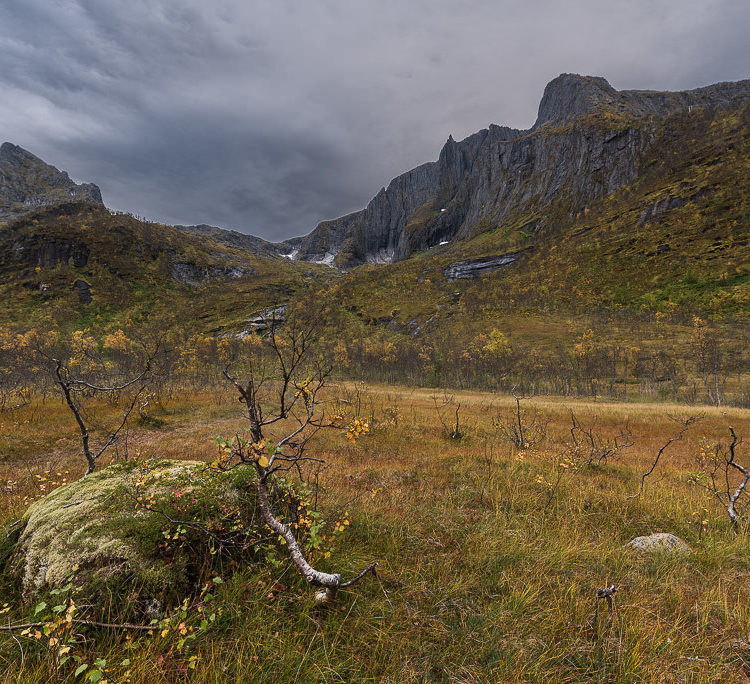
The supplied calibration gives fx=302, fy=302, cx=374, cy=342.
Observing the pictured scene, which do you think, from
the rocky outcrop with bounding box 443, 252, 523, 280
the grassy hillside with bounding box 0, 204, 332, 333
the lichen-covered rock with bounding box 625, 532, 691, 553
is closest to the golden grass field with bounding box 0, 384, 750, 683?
the lichen-covered rock with bounding box 625, 532, 691, 553

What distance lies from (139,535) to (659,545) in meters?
5.85

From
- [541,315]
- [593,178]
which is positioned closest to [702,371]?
[541,315]

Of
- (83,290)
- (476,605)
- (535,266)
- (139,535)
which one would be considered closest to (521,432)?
(476,605)

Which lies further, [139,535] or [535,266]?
[535,266]

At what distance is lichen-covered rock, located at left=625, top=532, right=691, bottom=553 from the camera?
372cm

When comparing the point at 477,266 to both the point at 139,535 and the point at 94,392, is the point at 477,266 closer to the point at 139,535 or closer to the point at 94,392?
the point at 94,392

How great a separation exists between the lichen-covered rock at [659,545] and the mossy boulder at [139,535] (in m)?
4.58

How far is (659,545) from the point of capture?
3.88 metres

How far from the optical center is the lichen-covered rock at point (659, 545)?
12.2ft

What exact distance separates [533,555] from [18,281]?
547 feet

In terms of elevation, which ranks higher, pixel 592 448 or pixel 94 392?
pixel 94 392

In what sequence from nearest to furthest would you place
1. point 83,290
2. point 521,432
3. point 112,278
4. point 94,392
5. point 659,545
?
point 659,545 → point 521,432 → point 94,392 → point 83,290 → point 112,278

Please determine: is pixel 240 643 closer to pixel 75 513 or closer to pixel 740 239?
pixel 75 513

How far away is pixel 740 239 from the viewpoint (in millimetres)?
84000
